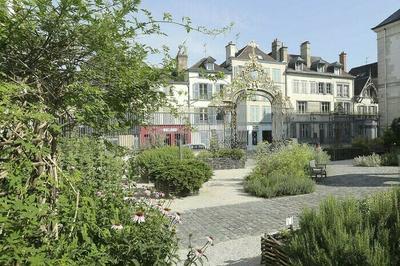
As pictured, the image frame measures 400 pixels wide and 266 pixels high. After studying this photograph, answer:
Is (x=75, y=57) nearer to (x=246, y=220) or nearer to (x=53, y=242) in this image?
(x=53, y=242)

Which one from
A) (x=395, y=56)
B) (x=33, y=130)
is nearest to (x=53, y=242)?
(x=33, y=130)

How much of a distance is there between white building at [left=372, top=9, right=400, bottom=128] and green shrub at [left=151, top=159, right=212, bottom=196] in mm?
25680

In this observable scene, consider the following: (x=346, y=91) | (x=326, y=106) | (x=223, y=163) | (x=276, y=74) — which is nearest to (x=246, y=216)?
(x=223, y=163)

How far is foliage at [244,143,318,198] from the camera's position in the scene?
Answer: 34.5 feet

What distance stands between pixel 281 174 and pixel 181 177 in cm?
312

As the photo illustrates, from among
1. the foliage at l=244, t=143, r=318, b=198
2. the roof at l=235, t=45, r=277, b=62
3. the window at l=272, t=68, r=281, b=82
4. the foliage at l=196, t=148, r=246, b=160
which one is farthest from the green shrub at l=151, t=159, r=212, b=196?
the window at l=272, t=68, r=281, b=82

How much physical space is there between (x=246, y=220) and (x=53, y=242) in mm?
5524

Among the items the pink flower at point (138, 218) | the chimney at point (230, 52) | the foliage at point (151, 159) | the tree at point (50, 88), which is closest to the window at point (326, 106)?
the chimney at point (230, 52)

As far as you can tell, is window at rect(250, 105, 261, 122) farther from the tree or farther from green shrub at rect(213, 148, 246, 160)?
the tree

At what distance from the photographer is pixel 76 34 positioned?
2.13m

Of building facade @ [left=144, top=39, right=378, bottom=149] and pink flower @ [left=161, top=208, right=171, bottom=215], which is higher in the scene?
building facade @ [left=144, top=39, right=378, bottom=149]

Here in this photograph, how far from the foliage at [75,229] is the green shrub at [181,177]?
6218 mm

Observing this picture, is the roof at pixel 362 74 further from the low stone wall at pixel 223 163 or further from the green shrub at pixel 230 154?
the low stone wall at pixel 223 163

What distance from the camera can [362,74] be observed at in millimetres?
56906
